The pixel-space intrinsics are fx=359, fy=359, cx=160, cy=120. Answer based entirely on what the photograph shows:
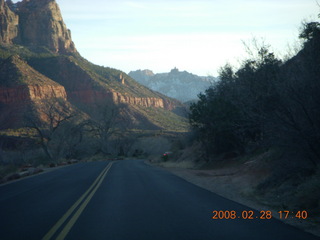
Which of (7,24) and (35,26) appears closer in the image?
(7,24)

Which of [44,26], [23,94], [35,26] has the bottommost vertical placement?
[23,94]

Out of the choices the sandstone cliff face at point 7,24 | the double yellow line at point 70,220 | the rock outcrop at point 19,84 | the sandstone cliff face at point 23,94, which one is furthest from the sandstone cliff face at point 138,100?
the double yellow line at point 70,220

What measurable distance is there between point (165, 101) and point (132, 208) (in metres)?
132

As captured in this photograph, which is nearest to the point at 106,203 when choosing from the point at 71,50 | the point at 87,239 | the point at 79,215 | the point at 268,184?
the point at 79,215

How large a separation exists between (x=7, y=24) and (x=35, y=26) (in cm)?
1195

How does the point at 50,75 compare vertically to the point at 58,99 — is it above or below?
above

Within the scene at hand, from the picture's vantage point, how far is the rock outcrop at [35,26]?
118162 mm

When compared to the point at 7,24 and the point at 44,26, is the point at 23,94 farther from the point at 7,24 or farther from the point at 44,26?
the point at 44,26

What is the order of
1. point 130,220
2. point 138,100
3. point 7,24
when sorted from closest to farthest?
point 130,220 < point 7,24 < point 138,100

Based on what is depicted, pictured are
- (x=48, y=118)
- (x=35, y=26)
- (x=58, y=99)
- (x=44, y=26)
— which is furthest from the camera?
(x=44, y=26)
